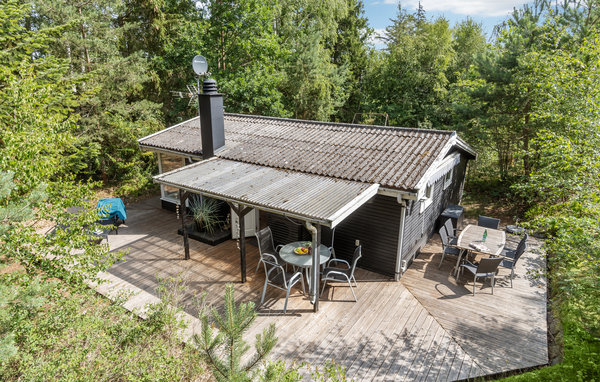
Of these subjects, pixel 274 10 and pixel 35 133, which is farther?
pixel 274 10

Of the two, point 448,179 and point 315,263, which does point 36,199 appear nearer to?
point 315,263

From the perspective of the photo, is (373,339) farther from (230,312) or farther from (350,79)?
(350,79)

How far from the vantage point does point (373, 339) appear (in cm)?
564

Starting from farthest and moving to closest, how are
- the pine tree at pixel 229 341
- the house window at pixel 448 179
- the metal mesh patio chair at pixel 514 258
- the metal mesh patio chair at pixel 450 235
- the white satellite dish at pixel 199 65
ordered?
the house window at pixel 448 179 → the white satellite dish at pixel 199 65 → the metal mesh patio chair at pixel 450 235 → the metal mesh patio chair at pixel 514 258 → the pine tree at pixel 229 341

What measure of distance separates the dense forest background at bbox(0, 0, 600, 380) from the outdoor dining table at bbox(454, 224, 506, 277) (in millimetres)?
1333

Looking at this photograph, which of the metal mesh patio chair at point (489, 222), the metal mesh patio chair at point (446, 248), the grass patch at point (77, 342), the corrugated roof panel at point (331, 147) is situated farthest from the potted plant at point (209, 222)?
the metal mesh patio chair at point (489, 222)

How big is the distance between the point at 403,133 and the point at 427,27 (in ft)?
62.1

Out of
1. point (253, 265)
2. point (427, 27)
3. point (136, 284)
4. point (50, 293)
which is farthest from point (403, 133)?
point (427, 27)

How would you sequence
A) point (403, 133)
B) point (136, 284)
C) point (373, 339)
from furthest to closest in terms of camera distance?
1. point (403, 133)
2. point (136, 284)
3. point (373, 339)

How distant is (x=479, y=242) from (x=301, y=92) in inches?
565

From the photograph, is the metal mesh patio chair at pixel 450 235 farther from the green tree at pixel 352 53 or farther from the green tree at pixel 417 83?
the green tree at pixel 352 53

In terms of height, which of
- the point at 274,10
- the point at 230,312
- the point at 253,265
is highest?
the point at 274,10

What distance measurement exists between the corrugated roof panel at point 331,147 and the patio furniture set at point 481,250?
225 centimetres

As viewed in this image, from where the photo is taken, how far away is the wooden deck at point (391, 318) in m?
5.18
